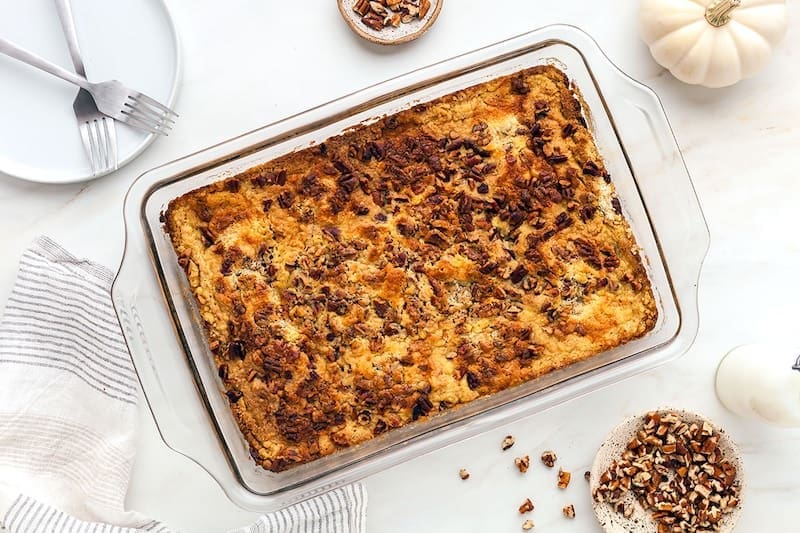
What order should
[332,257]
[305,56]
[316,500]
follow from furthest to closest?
[305,56] → [316,500] → [332,257]

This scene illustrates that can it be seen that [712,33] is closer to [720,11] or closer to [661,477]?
[720,11]

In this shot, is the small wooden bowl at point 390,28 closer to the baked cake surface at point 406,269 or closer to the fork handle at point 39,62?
the baked cake surface at point 406,269

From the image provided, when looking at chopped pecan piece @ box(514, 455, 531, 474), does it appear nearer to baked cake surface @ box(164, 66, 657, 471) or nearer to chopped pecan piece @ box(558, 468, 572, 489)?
chopped pecan piece @ box(558, 468, 572, 489)

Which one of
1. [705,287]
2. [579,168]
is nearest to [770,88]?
[705,287]

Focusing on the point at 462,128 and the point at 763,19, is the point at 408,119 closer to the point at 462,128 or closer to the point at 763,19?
the point at 462,128

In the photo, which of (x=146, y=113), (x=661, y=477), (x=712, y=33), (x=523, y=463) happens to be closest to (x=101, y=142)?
(x=146, y=113)
